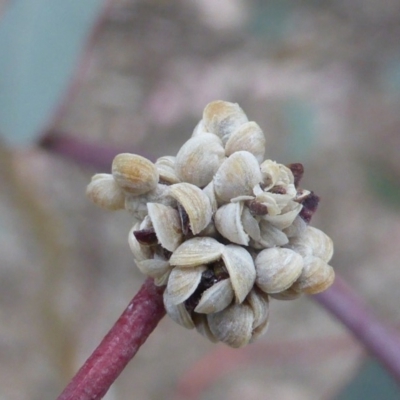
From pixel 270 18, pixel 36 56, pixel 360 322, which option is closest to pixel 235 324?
pixel 360 322

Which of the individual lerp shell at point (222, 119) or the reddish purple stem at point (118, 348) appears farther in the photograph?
the individual lerp shell at point (222, 119)

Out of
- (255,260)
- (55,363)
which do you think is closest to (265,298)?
(255,260)

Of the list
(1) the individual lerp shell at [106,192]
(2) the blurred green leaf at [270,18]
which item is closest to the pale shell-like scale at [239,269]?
(1) the individual lerp shell at [106,192]

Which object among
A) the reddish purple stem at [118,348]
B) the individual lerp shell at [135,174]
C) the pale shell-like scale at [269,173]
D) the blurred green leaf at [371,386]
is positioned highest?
the pale shell-like scale at [269,173]

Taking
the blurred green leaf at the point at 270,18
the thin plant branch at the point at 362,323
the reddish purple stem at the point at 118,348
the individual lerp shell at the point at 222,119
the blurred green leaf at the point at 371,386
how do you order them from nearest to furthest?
1. the reddish purple stem at the point at 118,348
2. the individual lerp shell at the point at 222,119
3. the thin plant branch at the point at 362,323
4. the blurred green leaf at the point at 371,386
5. the blurred green leaf at the point at 270,18

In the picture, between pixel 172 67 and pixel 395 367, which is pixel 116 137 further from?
pixel 395 367

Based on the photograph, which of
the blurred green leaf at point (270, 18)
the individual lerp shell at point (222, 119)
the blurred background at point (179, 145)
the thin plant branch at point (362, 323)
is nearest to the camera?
the individual lerp shell at point (222, 119)

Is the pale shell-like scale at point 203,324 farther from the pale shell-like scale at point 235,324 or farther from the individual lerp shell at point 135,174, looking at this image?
the individual lerp shell at point 135,174
